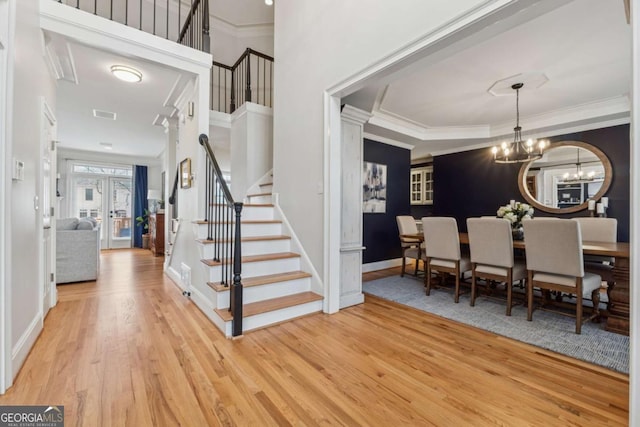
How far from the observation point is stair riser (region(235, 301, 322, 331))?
7.91ft

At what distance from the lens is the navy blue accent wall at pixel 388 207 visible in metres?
5.15

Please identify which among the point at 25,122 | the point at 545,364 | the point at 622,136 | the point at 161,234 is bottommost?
the point at 545,364

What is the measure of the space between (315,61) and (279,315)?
2.66 meters

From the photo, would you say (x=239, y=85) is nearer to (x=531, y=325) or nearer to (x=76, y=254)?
(x=76, y=254)

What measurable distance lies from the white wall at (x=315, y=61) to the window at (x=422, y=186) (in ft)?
15.0

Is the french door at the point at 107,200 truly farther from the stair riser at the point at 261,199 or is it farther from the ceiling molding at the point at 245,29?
the stair riser at the point at 261,199

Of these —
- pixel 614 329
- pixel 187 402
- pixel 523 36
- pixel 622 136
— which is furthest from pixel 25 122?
pixel 622 136

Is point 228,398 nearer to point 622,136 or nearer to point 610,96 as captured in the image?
point 610,96

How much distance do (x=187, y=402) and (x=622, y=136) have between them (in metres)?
6.35

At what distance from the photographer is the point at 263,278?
2869 millimetres

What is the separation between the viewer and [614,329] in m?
2.43

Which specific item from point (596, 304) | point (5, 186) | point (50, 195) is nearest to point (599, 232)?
point (596, 304)

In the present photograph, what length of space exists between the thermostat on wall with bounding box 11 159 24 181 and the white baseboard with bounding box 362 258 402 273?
4349 mm

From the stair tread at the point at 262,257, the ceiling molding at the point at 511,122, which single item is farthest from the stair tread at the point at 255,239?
the ceiling molding at the point at 511,122
